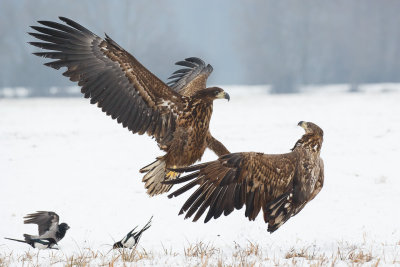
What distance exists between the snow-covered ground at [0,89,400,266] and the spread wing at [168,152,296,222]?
60cm

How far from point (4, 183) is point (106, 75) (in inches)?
220

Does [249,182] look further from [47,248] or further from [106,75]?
[47,248]

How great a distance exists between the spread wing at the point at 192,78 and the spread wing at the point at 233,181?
3.24 meters

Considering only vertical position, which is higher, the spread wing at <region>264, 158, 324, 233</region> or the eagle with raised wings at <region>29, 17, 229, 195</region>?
the eagle with raised wings at <region>29, 17, 229, 195</region>

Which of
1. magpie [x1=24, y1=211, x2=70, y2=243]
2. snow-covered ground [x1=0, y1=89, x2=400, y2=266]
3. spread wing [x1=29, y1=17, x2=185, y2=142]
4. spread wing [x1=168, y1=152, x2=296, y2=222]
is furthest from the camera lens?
magpie [x1=24, y1=211, x2=70, y2=243]

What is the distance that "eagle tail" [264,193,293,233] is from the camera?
5383 mm

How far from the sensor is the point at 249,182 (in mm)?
5285

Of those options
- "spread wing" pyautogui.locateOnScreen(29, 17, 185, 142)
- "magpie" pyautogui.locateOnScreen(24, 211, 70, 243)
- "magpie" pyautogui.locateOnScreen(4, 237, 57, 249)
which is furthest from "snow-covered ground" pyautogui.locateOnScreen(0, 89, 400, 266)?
"spread wing" pyautogui.locateOnScreen(29, 17, 185, 142)

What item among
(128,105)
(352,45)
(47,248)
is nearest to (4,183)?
(47,248)

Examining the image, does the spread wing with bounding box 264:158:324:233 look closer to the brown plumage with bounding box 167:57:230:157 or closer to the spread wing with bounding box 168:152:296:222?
the spread wing with bounding box 168:152:296:222

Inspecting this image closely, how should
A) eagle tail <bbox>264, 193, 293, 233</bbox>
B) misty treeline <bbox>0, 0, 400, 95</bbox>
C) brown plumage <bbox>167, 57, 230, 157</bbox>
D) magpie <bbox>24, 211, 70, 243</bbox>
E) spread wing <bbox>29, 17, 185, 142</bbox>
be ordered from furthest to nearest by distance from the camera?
misty treeline <bbox>0, 0, 400, 95</bbox>
brown plumage <bbox>167, 57, 230, 157</bbox>
magpie <bbox>24, 211, 70, 243</bbox>
spread wing <bbox>29, 17, 185, 142</bbox>
eagle tail <bbox>264, 193, 293, 233</bbox>

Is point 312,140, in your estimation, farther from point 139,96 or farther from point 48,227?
point 48,227

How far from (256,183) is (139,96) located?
2.08 metres

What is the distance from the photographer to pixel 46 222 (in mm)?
7367
